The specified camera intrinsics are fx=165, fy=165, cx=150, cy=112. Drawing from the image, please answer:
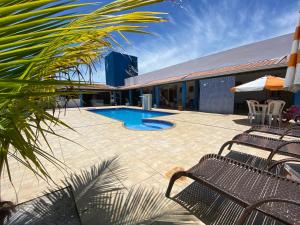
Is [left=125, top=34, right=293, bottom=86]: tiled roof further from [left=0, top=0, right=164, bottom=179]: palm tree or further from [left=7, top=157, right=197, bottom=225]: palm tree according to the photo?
[left=0, top=0, right=164, bottom=179]: palm tree

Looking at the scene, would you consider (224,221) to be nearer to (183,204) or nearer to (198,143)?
(183,204)

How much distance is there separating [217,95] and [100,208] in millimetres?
13042

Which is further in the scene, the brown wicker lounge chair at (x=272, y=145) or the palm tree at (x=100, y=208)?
the brown wicker lounge chair at (x=272, y=145)

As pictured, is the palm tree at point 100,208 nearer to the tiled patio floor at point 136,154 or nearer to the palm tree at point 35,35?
the tiled patio floor at point 136,154

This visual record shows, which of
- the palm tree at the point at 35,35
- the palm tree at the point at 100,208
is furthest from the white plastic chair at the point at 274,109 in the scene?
the palm tree at the point at 35,35

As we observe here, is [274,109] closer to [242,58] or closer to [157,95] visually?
[242,58]

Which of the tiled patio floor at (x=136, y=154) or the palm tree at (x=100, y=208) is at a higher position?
the palm tree at (x=100, y=208)

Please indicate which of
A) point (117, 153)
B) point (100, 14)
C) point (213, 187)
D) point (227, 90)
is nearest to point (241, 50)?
point (227, 90)

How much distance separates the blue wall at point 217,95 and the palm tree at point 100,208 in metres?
11.9

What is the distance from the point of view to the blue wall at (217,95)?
1256 cm

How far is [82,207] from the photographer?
204cm

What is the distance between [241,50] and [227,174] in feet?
48.5

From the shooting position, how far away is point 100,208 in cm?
200

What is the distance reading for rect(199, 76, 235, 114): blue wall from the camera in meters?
12.6
